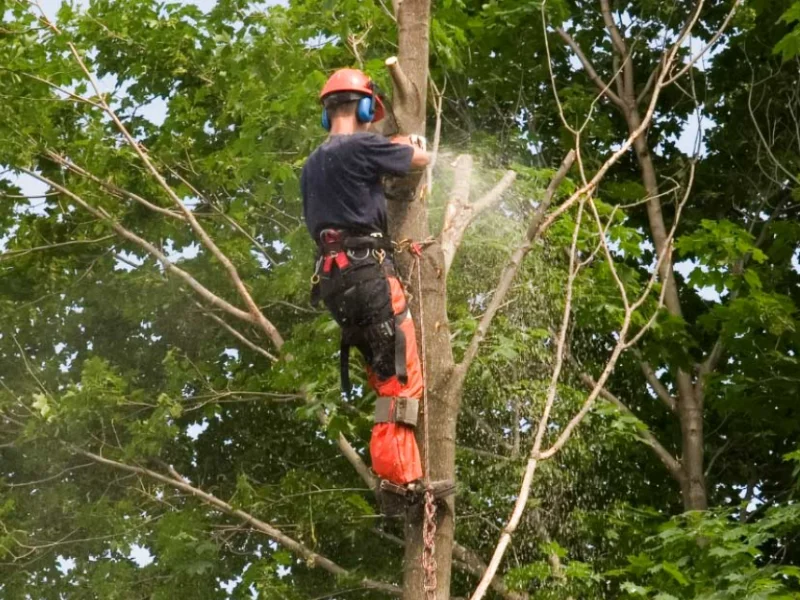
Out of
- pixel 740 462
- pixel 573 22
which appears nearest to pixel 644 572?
pixel 740 462

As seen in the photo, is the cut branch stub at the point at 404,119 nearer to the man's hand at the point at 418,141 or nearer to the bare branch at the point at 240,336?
the man's hand at the point at 418,141

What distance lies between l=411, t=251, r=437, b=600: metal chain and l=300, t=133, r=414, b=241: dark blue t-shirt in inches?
9.0

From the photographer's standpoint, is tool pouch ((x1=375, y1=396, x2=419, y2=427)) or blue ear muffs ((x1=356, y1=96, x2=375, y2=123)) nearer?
tool pouch ((x1=375, y1=396, x2=419, y2=427))

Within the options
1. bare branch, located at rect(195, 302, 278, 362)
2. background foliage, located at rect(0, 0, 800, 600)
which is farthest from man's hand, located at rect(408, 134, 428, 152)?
bare branch, located at rect(195, 302, 278, 362)

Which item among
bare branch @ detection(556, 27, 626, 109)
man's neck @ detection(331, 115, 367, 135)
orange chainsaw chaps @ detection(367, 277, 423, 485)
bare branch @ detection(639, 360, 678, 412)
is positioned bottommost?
orange chainsaw chaps @ detection(367, 277, 423, 485)

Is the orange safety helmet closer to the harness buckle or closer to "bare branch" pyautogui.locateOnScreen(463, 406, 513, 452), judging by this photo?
the harness buckle

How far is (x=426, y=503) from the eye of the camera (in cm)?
489

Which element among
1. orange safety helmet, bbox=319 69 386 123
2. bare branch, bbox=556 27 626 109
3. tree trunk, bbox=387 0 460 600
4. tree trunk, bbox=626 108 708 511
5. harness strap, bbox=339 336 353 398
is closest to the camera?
tree trunk, bbox=387 0 460 600

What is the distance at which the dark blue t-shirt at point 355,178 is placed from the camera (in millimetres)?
5203

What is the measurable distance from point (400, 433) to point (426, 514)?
336mm

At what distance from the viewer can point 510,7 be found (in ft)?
39.0

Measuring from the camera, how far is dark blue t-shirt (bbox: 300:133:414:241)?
520 centimetres

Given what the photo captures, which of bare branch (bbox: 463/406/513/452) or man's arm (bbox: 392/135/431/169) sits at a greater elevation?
bare branch (bbox: 463/406/513/452)

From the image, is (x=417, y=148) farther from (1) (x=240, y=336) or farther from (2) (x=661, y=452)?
(2) (x=661, y=452)
